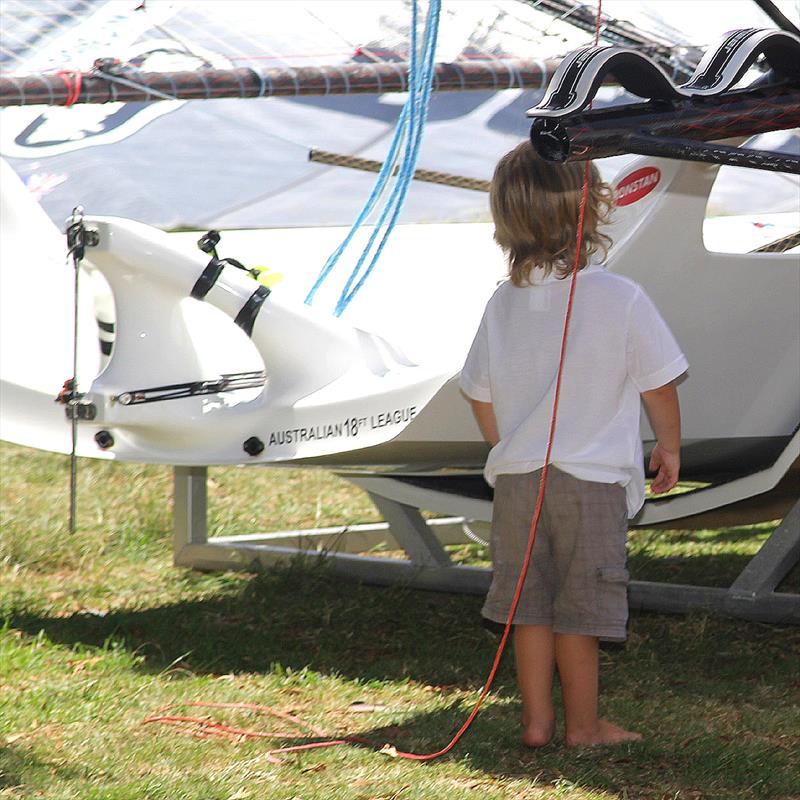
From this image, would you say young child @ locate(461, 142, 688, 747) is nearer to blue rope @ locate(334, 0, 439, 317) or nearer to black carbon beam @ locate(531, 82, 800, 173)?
black carbon beam @ locate(531, 82, 800, 173)

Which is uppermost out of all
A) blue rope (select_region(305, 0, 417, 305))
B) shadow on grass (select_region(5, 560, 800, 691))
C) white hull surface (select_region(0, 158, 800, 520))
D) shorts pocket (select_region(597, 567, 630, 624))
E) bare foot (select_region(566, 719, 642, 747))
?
blue rope (select_region(305, 0, 417, 305))

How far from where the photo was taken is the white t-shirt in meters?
2.90

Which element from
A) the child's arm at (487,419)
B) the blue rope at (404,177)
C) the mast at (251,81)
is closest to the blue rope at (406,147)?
the blue rope at (404,177)

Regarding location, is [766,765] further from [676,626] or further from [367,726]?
[676,626]

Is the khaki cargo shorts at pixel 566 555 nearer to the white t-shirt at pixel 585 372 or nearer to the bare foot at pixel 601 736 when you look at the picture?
the white t-shirt at pixel 585 372

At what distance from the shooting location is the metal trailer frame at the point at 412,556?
3.80 m

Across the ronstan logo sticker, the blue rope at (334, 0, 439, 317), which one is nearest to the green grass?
the blue rope at (334, 0, 439, 317)

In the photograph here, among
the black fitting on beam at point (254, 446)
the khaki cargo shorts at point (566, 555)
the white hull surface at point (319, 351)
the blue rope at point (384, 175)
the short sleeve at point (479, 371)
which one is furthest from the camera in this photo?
the blue rope at point (384, 175)

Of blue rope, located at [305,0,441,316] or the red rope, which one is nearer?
the red rope

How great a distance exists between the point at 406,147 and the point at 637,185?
3.83 ft

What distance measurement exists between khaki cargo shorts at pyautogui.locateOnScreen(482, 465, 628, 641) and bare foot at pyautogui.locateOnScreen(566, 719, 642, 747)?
0.66ft

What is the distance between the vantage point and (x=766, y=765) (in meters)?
2.92

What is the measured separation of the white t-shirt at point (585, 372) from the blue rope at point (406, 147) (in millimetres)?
1615

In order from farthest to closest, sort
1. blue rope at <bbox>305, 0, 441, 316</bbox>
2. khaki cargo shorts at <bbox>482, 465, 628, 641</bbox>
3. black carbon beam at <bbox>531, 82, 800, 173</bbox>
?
blue rope at <bbox>305, 0, 441, 316</bbox> < khaki cargo shorts at <bbox>482, 465, 628, 641</bbox> < black carbon beam at <bbox>531, 82, 800, 173</bbox>
